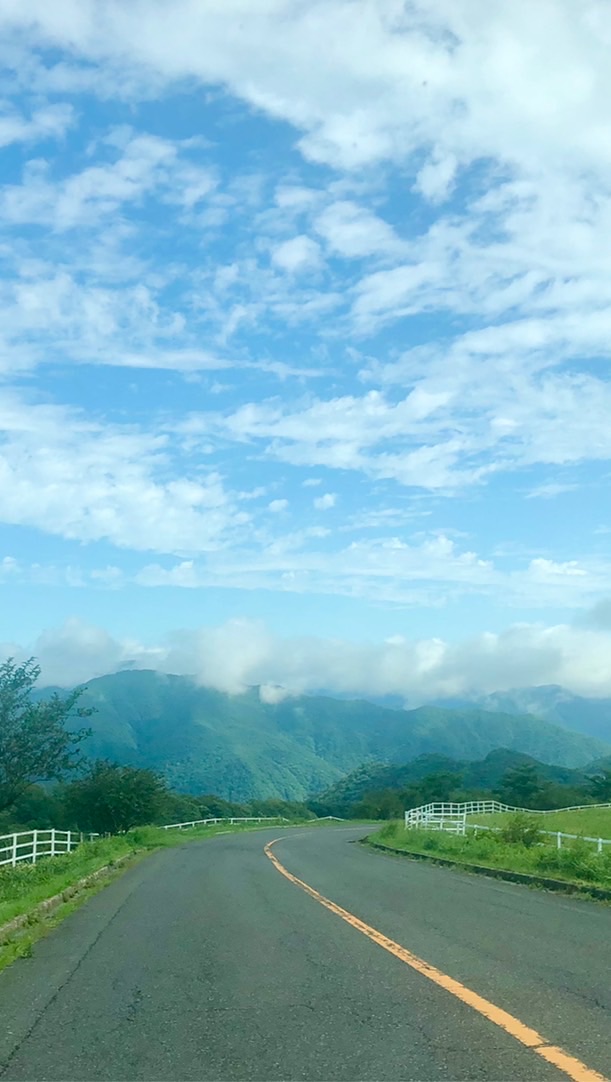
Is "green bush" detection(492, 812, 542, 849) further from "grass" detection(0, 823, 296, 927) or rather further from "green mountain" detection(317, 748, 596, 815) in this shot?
"green mountain" detection(317, 748, 596, 815)

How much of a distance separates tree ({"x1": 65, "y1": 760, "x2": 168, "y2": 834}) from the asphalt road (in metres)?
42.0

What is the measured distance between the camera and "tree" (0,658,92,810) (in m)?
43.2

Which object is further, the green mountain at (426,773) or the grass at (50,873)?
the green mountain at (426,773)

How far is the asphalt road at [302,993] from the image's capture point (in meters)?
6.16

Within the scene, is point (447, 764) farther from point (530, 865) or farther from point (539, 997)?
point (539, 997)

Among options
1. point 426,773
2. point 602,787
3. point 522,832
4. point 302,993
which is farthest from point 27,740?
point 426,773

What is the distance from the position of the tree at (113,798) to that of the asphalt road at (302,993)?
42047mm

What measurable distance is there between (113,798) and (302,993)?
50218mm

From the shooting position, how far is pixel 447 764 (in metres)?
167

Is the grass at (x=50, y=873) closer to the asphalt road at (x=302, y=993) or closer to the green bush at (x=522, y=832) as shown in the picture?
the asphalt road at (x=302, y=993)

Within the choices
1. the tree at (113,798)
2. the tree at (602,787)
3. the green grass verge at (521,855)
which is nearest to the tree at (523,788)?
the tree at (602,787)

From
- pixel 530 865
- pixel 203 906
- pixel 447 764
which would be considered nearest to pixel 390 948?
pixel 203 906

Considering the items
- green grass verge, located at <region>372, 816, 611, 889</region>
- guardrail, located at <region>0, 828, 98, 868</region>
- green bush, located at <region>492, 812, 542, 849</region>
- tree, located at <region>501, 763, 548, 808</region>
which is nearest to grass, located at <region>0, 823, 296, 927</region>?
guardrail, located at <region>0, 828, 98, 868</region>

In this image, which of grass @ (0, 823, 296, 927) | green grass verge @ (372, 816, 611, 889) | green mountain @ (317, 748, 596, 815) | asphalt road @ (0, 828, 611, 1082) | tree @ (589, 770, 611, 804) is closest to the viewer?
asphalt road @ (0, 828, 611, 1082)
